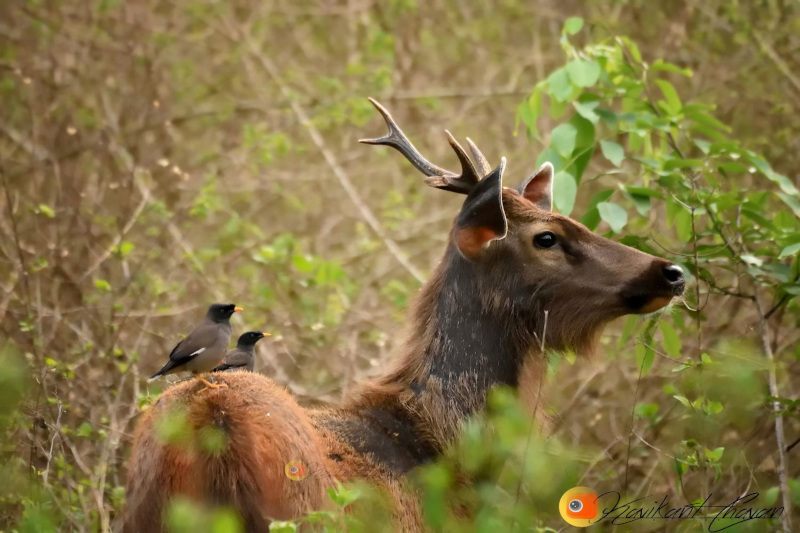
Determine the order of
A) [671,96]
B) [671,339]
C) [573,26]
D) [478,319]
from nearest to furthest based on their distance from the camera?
[478,319] < [671,339] < [573,26] < [671,96]

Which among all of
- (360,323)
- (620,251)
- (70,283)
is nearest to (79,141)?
(70,283)

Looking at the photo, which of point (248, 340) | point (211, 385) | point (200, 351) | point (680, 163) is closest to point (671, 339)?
point (680, 163)

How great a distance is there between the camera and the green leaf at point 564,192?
635 cm

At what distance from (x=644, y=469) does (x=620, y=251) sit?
2.45m

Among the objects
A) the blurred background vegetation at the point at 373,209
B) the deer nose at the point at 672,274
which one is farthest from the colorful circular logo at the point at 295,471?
the deer nose at the point at 672,274

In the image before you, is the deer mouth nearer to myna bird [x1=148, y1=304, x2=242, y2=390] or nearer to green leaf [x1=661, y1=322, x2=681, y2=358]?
green leaf [x1=661, y1=322, x2=681, y2=358]

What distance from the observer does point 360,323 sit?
9.94m

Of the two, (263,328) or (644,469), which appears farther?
(263,328)

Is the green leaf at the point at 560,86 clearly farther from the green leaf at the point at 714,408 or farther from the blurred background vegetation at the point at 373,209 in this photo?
the green leaf at the point at 714,408

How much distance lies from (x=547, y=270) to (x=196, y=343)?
6.14 feet

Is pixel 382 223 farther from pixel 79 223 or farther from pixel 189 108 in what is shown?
pixel 79 223

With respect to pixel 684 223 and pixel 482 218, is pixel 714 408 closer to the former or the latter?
pixel 482 218

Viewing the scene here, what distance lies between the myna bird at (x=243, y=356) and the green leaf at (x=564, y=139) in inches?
88.2

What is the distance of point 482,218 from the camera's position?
5340mm
